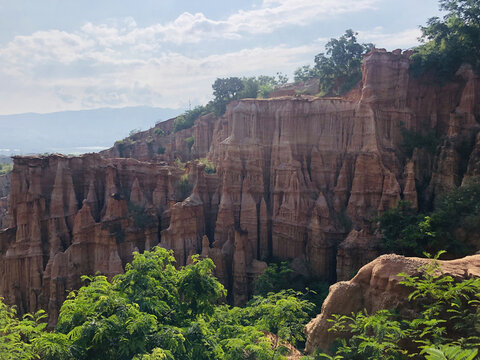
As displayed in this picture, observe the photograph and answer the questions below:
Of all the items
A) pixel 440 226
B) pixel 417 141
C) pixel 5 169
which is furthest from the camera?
pixel 5 169

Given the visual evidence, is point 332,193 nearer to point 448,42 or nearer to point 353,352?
point 448,42

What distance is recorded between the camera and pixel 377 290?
13977 millimetres

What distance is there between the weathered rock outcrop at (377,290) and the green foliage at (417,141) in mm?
15500

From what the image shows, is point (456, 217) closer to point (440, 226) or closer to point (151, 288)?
point (440, 226)

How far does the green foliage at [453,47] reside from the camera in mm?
28141

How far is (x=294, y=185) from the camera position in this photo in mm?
27500

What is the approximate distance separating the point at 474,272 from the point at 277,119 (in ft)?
65.4

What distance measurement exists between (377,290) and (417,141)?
16.9 m

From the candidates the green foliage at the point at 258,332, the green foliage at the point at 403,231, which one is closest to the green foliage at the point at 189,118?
the green foliage at the point at 403,231

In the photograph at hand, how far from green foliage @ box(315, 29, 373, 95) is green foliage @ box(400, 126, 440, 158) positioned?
10.5m

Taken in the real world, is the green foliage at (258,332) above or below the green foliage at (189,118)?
below

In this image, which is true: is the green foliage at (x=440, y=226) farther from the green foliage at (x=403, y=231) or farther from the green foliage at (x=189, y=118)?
the green foliage at (x=189, y=118)

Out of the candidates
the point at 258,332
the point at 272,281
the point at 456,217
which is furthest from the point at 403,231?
the point at 258,332

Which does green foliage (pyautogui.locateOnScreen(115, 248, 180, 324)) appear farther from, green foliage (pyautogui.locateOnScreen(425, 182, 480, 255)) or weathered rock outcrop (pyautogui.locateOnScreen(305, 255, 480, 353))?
green foliage (pyautogui.locateOnScreen(425, 182, 480, 255))
